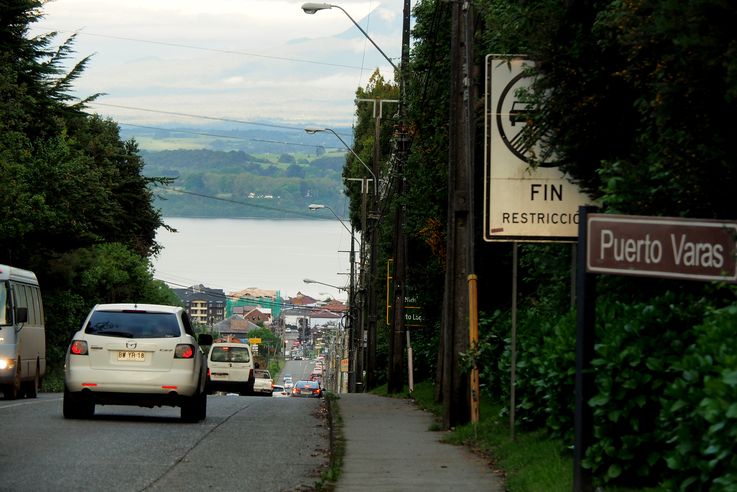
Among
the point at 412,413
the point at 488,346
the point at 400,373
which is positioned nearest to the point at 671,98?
the point at 488,346

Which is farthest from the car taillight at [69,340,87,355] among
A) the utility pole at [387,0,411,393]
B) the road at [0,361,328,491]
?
the utility pole at [387,0,411,393]

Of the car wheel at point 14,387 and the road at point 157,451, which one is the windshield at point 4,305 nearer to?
the car wheel at point 14,387

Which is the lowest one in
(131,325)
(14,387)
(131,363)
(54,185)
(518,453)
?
(14,387)

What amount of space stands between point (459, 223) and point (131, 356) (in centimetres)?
518

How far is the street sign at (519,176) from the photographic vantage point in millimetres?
14164

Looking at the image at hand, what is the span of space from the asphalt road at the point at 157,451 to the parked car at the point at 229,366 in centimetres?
2035

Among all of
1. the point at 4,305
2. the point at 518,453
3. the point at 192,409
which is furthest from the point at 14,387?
the point at 518,453

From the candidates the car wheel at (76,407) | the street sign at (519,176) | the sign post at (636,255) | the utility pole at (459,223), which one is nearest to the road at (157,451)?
the car wheel at (76,407)

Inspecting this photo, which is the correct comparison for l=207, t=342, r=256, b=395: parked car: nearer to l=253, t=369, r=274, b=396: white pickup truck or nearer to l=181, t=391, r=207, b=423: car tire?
l=253, t=369, r=274, b=396: white pickup truck

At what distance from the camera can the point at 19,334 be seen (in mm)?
28469

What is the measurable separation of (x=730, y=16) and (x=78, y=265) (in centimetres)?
5401

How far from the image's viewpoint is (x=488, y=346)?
695 inches

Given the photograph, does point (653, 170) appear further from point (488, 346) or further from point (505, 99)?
point (488, 346)

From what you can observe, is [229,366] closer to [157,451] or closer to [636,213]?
[157,451]
